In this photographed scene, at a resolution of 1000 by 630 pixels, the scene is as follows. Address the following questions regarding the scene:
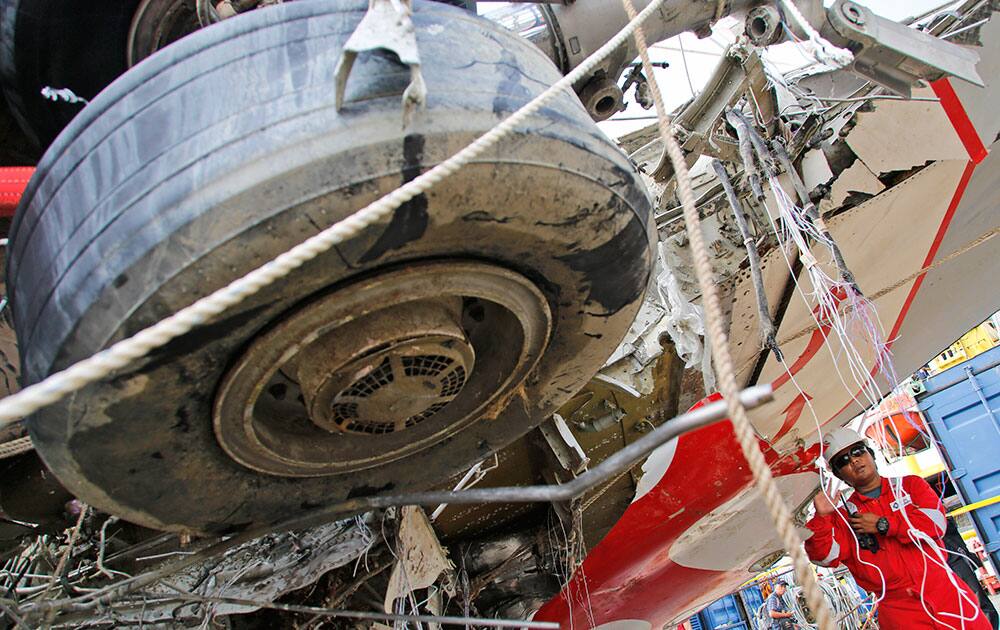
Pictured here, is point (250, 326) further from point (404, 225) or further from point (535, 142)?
point (535, 142)

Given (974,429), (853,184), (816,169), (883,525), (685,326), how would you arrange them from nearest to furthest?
(685,326)
(816,169)
(853,184)
(883,525)
(974,429)

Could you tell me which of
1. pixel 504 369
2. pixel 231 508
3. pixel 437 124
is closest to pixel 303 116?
pixel 437 124

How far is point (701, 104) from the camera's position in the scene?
3307 millimetres

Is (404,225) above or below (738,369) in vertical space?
below

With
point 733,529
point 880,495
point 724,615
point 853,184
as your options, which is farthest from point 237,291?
point 724,615

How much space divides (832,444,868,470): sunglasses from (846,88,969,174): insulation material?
63.5 inches

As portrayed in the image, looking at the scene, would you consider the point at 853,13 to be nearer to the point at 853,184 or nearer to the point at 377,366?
the point at 853,184

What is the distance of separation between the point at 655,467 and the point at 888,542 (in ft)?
4.65

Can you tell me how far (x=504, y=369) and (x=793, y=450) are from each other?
296 cm

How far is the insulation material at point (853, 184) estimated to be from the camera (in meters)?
3.71

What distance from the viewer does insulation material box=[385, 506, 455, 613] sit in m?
3.14

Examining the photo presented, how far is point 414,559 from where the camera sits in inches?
128

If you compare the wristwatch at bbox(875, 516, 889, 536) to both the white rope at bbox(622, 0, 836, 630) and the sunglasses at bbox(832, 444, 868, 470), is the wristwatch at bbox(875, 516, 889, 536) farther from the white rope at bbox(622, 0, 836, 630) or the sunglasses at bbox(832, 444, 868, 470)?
the white rope at bbox(622, 0, 836, 630)

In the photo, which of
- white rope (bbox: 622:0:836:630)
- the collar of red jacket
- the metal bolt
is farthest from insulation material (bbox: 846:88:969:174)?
white rope (bbox: 622:0:836:630)
